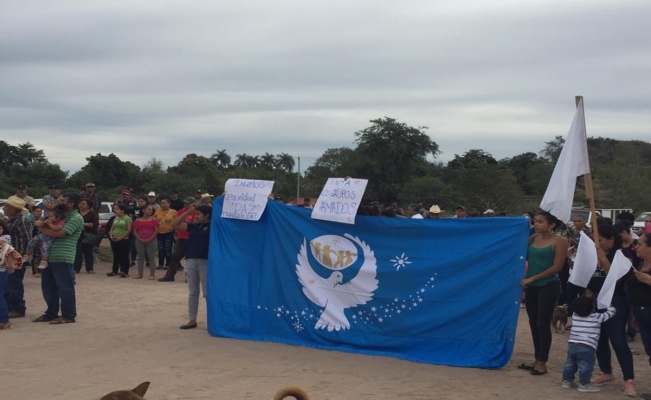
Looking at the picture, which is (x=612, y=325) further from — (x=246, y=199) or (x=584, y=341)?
(x=246, y=199)

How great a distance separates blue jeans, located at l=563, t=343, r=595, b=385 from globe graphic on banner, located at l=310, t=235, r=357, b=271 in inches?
110

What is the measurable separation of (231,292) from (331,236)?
1.72m

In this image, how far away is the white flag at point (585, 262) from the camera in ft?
23.2

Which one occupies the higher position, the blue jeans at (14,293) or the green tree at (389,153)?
the green tree at (389,153)

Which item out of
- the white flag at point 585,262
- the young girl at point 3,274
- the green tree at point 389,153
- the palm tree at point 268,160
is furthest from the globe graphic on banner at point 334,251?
the palm tree at point 268,160

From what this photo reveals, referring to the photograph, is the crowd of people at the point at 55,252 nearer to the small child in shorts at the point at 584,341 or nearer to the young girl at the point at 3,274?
the young girl at the point at 3,274

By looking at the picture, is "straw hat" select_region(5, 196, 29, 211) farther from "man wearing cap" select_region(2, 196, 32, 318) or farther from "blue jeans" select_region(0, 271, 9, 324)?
"blue jeans" select_region(0, 271, 9, 324)

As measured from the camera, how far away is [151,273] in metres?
17.0

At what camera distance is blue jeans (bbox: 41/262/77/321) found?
421 inches

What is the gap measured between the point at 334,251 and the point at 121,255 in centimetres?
993

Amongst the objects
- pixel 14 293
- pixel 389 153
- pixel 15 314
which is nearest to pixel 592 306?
pixel 15 314

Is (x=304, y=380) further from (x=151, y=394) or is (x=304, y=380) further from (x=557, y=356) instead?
(x=557, y=356)

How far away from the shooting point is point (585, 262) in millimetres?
7082

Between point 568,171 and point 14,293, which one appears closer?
point 568,171
